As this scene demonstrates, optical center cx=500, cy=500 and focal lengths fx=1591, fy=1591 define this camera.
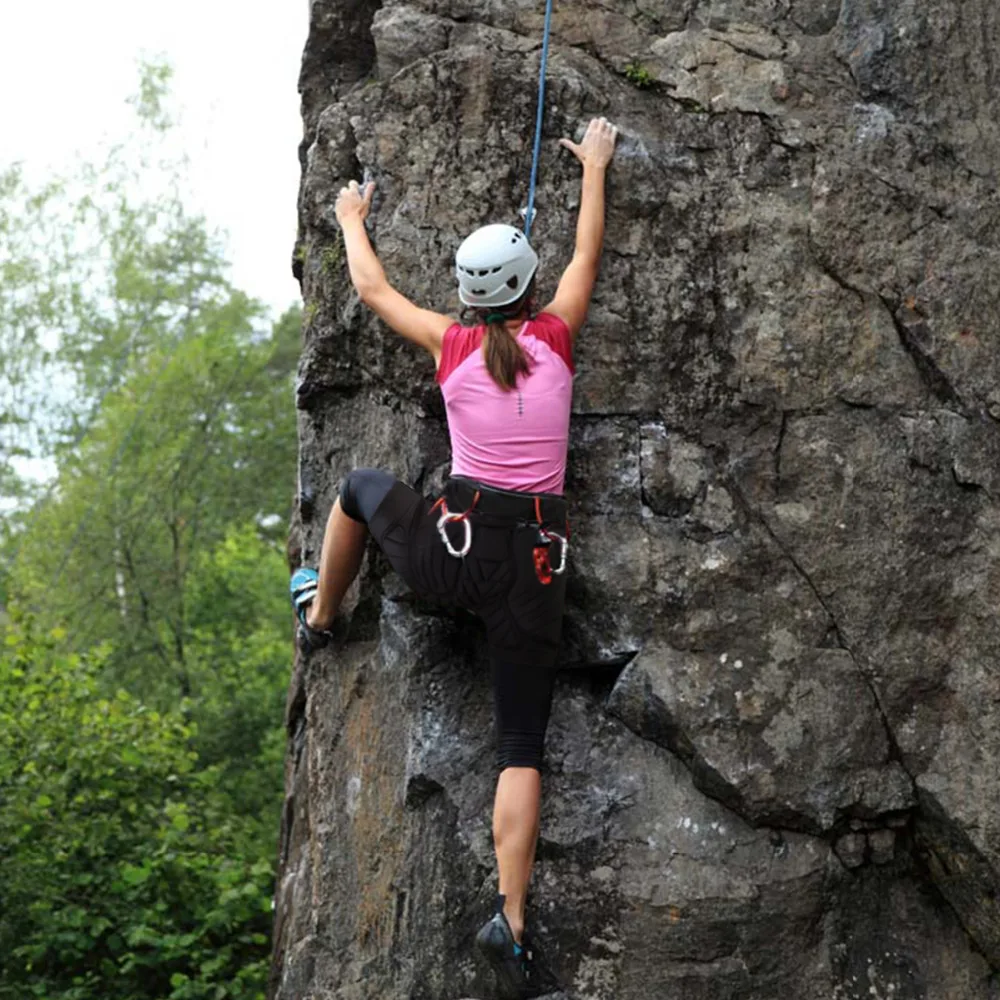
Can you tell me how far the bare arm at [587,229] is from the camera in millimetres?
6129

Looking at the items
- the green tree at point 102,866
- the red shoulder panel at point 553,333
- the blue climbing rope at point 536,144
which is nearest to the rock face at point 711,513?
the blue climbing rope at point 536,144

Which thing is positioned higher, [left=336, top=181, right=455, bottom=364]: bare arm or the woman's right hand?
the woman's right hand

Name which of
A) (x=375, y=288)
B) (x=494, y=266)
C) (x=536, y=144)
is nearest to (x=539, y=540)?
(x=494, y=266)

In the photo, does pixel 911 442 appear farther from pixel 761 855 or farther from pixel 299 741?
pixel 299 741

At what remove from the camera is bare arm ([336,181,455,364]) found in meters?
6.07

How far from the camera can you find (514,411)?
19.3 ft

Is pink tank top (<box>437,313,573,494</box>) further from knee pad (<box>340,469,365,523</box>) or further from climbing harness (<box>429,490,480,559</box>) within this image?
knee pad (<box>340,469,365,523</box>)

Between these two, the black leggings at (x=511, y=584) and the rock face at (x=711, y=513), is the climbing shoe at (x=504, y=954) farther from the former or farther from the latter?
the black leggings at (x=511, y=584)

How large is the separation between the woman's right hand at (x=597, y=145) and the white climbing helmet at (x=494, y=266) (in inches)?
26.9

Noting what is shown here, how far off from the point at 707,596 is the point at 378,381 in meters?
1.65

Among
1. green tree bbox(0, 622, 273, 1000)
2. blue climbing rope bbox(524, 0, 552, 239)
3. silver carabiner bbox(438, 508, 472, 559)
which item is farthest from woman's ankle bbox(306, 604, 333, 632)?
green tree bbox(0, 622, 273, 1000)

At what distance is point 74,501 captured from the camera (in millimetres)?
24078

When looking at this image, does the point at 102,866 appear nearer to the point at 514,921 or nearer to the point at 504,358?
the point at 514,921

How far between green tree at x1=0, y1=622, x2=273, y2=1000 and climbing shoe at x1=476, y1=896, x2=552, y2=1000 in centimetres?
574
